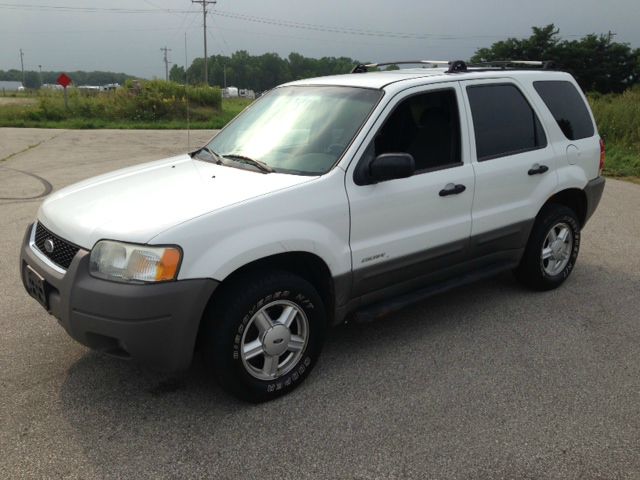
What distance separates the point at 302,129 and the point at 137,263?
4.94 feet

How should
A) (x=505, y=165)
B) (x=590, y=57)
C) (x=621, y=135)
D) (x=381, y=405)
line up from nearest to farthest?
(x=381, y=405) → (x=505, y=165) → (x=621, y=135) → (x=590, y=57)

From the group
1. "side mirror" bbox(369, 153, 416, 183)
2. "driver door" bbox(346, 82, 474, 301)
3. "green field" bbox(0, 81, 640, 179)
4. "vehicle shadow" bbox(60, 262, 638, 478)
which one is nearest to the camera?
"vehicle shadow" bbox(60, 262, 638, 478)

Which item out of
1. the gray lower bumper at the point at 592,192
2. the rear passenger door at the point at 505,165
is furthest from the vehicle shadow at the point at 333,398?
the gray lower bumper at the point at 592,192

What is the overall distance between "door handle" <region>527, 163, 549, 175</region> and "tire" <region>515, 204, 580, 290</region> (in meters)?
0.37

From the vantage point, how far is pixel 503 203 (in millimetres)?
4312

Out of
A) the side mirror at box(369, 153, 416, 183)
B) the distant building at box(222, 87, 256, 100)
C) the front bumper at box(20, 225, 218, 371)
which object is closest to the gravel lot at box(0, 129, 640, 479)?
the front bumper at box(20, 225, 218, 371)

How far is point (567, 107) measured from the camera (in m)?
4.89

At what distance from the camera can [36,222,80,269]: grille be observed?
303 cm

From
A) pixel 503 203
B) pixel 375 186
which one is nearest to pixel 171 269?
pixel 375 186

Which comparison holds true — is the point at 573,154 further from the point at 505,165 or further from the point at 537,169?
the point at 505,165

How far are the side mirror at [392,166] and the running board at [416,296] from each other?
872 millimetres

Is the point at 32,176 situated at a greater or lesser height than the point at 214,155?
lesser

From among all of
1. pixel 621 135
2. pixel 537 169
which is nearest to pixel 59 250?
pixel 537 169

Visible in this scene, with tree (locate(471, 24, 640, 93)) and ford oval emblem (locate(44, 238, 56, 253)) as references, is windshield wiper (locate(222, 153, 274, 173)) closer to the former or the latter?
ford oval emblem (locate(44, 238, 56, 253))
